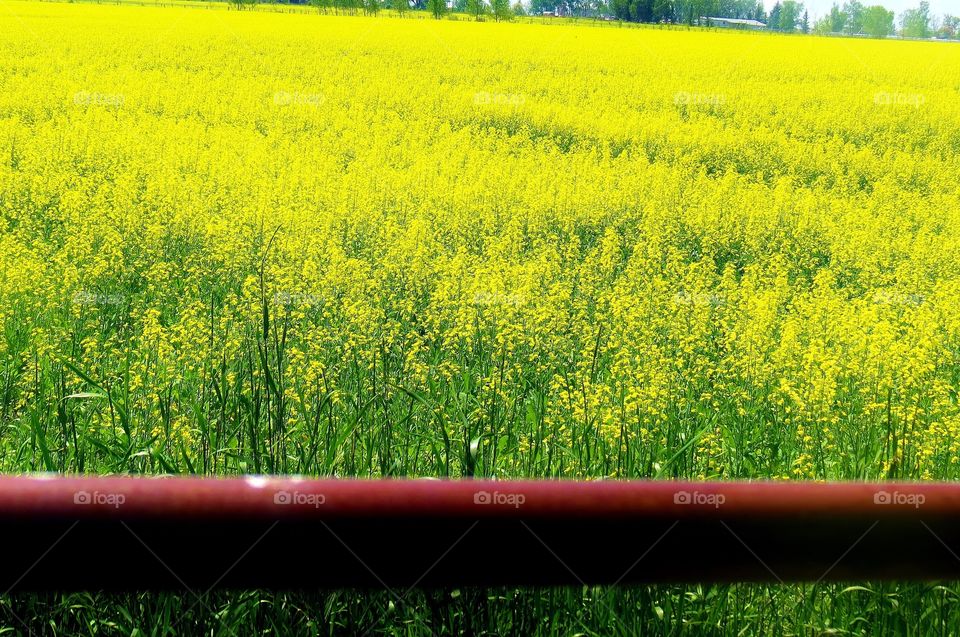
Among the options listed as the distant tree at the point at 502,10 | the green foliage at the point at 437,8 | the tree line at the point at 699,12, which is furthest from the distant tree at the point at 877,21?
the green foliage at the point at 437,8

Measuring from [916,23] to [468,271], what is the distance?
4728 centimetres

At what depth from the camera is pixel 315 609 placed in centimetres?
204

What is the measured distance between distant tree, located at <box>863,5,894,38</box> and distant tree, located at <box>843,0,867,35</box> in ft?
0.79

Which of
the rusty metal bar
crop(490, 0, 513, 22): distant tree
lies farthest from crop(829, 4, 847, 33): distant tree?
the rusty metal bar

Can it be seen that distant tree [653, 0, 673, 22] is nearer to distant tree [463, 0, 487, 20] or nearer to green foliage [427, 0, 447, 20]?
distant tree [463, 0, 487, 20]

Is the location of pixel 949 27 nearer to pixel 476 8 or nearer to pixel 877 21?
pixel 877 21

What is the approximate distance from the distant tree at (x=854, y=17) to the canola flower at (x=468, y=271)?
29.9m

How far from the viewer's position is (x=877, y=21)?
146 feet

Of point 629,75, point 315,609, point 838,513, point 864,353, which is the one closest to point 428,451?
point 315,609

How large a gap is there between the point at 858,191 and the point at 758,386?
6.59 meters

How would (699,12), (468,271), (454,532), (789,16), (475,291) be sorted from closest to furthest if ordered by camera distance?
(454,532)
(475,291)
(468,271)
(699,12)
(789,16)

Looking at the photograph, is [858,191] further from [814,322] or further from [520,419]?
[520,419]

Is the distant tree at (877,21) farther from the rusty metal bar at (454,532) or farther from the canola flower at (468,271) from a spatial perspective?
the rusty metal bar at (454,532)

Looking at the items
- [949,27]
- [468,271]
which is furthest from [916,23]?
[468,271]
